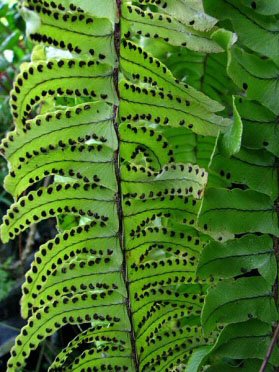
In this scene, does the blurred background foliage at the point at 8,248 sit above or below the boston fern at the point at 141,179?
above

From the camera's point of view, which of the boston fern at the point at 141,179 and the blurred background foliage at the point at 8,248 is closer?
the boston fern at the point at 141,179

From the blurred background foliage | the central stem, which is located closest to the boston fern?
the central stem

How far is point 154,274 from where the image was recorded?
1041 mm

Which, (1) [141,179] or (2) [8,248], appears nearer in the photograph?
(1) [141,179]

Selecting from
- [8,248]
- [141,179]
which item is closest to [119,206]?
[141,179]

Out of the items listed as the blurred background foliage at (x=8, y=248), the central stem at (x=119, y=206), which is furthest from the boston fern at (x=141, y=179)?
the blurred background foliage at (x=8, y=248)

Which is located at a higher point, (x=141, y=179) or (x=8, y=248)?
(x=8, y=248)

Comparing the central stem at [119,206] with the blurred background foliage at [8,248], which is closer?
the central stem at [119,206]

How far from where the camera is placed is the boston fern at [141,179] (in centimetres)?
84

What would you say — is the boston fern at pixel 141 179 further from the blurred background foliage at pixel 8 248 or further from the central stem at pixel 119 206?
the blurred background foliage at pixel 8 248

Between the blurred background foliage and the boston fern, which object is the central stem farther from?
the blurred background foliage

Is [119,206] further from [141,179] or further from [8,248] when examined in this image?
[8,248]

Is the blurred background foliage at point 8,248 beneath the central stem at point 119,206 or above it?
above

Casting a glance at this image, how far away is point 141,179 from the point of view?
3.14 ft
